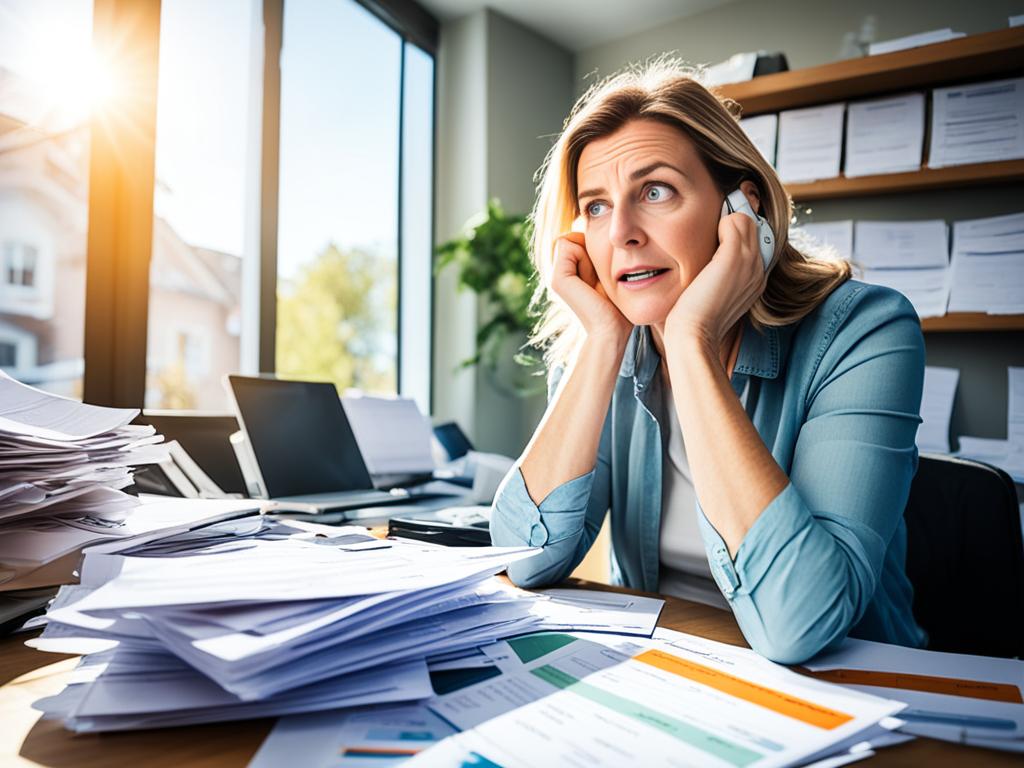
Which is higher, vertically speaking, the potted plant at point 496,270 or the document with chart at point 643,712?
the potted plant at point 496,270

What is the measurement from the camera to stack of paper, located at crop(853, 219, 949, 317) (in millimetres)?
2537

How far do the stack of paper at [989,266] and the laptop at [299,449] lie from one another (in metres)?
2.15

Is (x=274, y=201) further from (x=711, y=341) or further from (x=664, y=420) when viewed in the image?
(x=711, y=341)

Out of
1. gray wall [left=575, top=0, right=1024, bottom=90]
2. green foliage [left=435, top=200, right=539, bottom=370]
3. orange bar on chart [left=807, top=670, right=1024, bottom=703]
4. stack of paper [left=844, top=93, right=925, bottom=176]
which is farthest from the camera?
green foliage [left=435, top=200, right=539, bottom=370]

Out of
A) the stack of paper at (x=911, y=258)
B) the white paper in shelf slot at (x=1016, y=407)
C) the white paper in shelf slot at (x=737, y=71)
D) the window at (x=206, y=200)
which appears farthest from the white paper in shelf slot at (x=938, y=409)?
the window at (x=206, y=200)

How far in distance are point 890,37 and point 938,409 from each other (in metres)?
1.83

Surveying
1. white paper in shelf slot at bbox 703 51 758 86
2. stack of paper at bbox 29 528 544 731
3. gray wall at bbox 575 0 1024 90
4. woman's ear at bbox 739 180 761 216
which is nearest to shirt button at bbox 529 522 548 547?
stack of paper at bbox 29 528 544 731

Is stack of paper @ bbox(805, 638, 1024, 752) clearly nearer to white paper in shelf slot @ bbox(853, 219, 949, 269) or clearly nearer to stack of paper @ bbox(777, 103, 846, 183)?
white paper in shelf slot @ bbox(853, 219, 949, 269)

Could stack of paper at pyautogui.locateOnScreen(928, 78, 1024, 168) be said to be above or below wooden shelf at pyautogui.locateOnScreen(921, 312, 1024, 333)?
above

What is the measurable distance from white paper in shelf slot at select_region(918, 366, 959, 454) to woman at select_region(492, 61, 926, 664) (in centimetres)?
195

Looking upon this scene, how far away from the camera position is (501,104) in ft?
12.9

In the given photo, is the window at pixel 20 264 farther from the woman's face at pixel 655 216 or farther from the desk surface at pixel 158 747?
the desk surface at pixel 158 747

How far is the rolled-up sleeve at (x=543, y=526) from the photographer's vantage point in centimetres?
85

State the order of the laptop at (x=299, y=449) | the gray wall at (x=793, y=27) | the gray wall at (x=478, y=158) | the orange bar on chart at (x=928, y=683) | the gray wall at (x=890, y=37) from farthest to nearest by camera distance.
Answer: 1. the gray wall at (x=478, y=158)
2. the gray wall at (x=793, y=27)
3. the gray wall at (x=890, y=37)
4. the laptop at (x=299, y=449)
5. the orange bar on chart at (x=928, y=683)
